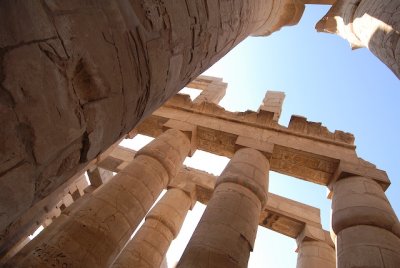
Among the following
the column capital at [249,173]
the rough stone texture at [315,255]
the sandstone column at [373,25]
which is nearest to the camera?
the sandstone column at [373,25]

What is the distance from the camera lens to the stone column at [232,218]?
3.90m

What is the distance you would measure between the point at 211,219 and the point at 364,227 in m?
2.29

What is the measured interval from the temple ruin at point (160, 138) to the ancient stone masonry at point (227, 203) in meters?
0.02

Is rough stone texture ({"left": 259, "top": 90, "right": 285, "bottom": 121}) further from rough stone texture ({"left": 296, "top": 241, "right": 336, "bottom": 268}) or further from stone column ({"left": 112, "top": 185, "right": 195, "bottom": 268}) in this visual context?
rough stone texture ({"left": 296, "top": 241, "right": 336, "bottom": 268})

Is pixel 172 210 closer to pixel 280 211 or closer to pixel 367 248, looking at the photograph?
pixel 280 211

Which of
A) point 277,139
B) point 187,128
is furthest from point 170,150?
point 277,139

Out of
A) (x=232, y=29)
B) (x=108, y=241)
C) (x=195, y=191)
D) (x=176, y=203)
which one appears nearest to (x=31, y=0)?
(x=232, y=29)

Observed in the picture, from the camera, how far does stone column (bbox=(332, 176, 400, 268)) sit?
4.00 meters

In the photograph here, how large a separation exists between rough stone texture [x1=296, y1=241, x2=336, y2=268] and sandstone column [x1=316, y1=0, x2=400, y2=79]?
18.0 ft

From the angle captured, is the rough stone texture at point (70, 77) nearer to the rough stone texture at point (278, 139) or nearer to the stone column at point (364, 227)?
the stone column at point (364, 227)

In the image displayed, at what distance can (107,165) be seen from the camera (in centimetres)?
1108

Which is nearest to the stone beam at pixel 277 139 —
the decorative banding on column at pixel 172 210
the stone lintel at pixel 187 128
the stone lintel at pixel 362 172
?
the stone lintel at pixel 362 172

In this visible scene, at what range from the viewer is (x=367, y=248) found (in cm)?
411

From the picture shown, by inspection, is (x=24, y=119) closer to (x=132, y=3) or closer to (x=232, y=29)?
(x=132, y=3)
